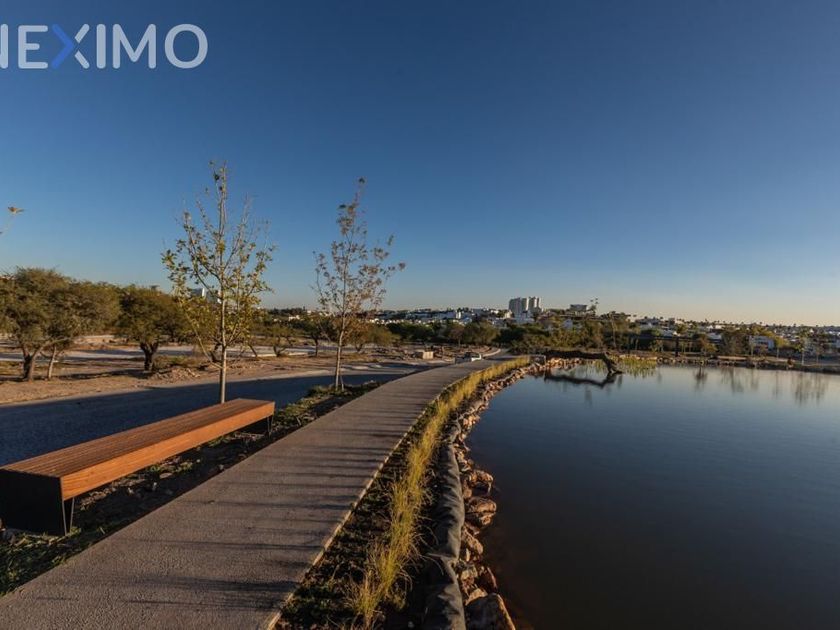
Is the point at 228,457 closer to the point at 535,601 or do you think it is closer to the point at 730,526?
the point at 535,601

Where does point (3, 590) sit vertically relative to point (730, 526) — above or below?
above

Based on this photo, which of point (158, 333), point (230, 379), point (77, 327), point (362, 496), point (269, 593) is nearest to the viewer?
point (269, 593)

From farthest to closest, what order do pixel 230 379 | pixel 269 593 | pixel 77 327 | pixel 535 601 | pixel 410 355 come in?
pixel 410 355 < pixel 230 379 < pixel 77 327 < pixel 535 601 < pixel 269 593

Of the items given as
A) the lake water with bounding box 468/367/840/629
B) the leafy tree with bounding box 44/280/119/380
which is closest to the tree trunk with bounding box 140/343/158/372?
the leafy tree with bounding box 44/280/119/380

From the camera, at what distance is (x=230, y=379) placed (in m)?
17.3

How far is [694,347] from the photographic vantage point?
5534cm

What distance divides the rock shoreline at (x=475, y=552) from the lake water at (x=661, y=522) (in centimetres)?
20

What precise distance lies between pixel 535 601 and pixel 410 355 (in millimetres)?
34051

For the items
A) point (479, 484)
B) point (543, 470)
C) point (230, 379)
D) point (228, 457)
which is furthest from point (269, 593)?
point (230, 379)

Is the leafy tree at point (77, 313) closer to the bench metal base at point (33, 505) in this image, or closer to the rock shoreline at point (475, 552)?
the rock shoreline at point (475, 552)

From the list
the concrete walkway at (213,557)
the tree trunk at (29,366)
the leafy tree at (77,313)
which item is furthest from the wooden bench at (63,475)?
the tree trunk at (29,366)

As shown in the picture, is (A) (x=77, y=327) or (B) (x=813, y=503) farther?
(A) (x=77, y=327)

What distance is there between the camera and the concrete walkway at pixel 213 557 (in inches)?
96.5

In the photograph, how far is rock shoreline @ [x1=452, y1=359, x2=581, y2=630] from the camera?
3037 mm
